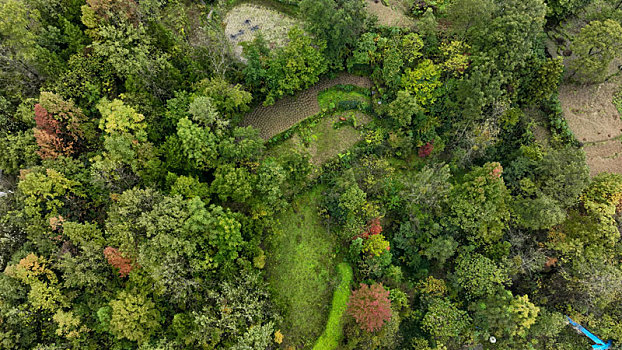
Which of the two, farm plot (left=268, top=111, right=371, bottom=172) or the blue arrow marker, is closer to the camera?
the blue arrow marker

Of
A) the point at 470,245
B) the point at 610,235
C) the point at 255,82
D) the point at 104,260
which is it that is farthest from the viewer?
the point at 255,82

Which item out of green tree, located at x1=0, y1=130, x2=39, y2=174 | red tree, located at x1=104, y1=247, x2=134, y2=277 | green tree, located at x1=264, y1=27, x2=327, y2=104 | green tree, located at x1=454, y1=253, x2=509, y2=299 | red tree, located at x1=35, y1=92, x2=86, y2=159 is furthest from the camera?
green tree, located at x1=264, y1=27, x2=327, y2=104

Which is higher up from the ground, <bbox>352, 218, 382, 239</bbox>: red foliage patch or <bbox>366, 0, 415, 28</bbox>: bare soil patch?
<bbox>366, 0, 415, 28</bbox>: bare soil patch

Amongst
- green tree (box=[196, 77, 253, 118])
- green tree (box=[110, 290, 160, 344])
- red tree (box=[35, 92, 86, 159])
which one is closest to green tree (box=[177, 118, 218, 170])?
green tree (box=[196, 77, 253, 118])

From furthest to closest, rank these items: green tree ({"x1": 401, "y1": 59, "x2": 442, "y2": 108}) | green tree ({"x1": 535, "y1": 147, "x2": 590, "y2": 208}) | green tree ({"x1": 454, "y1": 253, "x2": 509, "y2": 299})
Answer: green tree ({"x1": 401, "y1": 59, "x2": 442, "y2": 108}) → green tree ({"x1": 535, "y1": 147, "x2": 590, "y2": 208}) → green tree ({"x1": 454, "y1": 253, "x2": 509, "y2": 299})

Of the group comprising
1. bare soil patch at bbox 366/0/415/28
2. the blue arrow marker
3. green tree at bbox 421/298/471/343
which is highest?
bare soil patch at bbox 366/0/415/28

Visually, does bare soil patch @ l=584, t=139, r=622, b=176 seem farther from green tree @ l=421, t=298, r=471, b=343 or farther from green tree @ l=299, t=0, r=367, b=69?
green tree @ l=299, t=0, r=367, b=69

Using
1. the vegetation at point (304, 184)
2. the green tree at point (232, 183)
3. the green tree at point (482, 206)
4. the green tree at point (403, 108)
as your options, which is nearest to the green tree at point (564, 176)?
the vegetation at point (304, 184)

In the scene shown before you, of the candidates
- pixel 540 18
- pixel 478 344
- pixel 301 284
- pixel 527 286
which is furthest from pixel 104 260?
pixel 540 18

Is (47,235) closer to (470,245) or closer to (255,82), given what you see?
(255,82)
